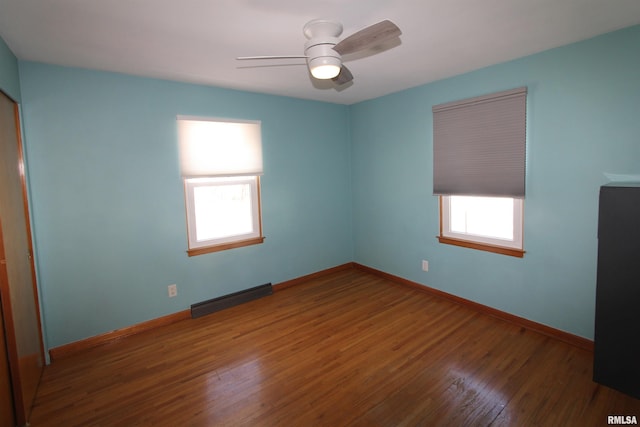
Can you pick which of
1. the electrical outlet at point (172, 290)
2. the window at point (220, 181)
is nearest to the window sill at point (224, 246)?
the window at point (220, 181)

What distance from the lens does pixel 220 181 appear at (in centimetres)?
361

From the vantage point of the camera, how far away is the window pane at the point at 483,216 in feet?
10.3

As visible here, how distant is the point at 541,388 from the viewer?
218 cm

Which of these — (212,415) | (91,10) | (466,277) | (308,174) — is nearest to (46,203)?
(91,10)

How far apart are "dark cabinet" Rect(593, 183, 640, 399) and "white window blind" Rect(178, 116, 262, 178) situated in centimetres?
319

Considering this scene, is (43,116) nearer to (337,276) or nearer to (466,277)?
(337,276)

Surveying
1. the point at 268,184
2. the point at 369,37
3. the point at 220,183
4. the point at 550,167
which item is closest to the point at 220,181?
the point at 220,183

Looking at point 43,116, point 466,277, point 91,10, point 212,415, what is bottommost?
point 212,415

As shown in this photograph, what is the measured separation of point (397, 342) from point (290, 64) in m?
2.62

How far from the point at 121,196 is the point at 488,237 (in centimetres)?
364

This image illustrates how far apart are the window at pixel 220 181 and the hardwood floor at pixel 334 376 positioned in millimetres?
913

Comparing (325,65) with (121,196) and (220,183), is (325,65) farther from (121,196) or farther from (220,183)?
(121,196)

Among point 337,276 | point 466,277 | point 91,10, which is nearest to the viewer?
point 91,10

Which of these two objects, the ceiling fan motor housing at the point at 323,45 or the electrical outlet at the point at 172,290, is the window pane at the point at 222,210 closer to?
the electrical outlet at the point at 172,290
